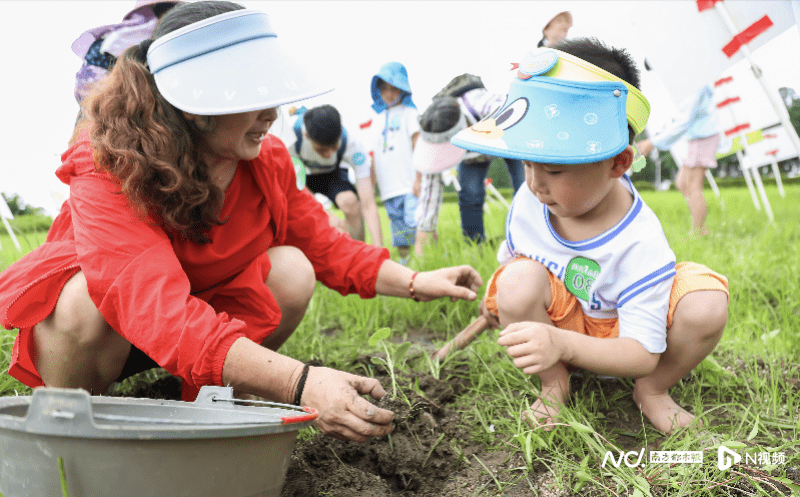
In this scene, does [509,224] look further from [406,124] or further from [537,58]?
[406,124]

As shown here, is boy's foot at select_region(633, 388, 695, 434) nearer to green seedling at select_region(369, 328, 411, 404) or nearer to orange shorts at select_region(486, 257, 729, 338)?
orange shorts at select_region(486, 257, 729, 338)

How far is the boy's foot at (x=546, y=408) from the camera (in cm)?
153

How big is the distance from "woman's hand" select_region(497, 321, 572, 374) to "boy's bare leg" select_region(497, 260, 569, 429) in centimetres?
20

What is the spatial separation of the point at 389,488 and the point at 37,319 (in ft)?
3.13

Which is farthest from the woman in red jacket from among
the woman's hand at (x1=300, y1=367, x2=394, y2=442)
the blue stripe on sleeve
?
the blue stripe on sleeve

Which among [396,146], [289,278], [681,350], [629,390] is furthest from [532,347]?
[396,146]

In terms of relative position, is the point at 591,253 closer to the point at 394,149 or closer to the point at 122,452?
the point at 122,452

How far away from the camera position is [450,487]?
4.64ft

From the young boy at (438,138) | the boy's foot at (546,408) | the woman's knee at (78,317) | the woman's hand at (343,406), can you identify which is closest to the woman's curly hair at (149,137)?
the woman's knee at (78,317)

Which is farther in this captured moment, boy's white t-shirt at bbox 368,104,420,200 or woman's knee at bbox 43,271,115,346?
boy's white t-shirt at bbox 368,104,420,200

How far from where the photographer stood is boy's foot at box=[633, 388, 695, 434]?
5.01ft

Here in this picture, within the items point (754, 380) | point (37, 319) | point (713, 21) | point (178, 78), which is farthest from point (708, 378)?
point (713, 21)

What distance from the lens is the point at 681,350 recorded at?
1.51 metres

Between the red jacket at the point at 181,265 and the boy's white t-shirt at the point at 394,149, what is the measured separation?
2.68m
